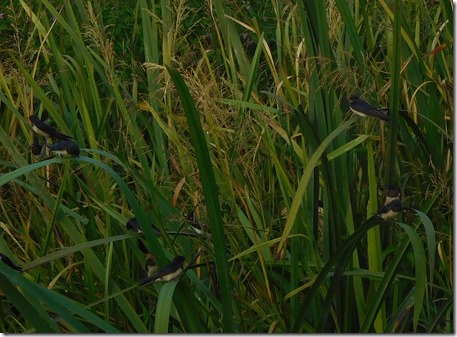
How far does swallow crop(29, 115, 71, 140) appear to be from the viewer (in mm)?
1955

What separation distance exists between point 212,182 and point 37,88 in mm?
674

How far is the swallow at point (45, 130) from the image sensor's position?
1.96m

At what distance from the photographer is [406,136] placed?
191cm

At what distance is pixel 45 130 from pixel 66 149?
0.58ft

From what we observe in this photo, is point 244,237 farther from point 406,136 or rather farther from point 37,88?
point 37,88

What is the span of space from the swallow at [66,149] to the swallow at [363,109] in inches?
21.7

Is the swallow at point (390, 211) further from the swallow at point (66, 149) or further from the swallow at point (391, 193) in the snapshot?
the swallow at point (66, 149)

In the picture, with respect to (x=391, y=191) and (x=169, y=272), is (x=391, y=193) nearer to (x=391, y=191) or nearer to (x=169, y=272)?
(x=391, y=191)

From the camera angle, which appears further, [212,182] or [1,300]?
[1,300]

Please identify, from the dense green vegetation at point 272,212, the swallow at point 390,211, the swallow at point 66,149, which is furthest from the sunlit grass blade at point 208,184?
the swallow at point 66,149

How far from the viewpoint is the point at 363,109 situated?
5.91 ft

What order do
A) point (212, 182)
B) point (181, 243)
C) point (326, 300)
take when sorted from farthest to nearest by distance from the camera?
1. point (181, 243)
2. point (326, 300)
3. point (212, 182)

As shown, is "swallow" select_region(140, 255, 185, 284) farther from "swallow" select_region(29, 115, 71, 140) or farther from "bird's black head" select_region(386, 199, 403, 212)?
"swallow" select_region(29, 115, 71, 140)

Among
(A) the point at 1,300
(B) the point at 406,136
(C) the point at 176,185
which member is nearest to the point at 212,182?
(C) the point at 176,185
